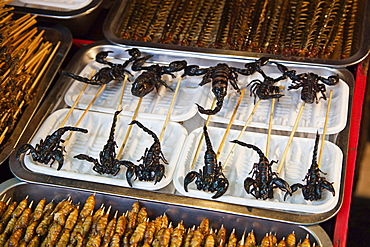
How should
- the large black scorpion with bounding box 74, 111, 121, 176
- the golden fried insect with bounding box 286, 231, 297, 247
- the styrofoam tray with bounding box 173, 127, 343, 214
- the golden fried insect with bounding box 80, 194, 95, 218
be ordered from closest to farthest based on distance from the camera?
the golden fried insect with bounding box 286, 231, 297, 247 → the styrofoam tray with bounding box 173, 127, 343, 214 → the golden fried insect with bounding box 80, 194, 95, 218 → the large black scorpion with bounding box 74, 111, 121, 176

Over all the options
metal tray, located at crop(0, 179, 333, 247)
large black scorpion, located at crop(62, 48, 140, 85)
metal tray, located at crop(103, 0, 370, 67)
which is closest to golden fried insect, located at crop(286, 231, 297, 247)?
metal tray, located at crop(0, 179, 333, 247)

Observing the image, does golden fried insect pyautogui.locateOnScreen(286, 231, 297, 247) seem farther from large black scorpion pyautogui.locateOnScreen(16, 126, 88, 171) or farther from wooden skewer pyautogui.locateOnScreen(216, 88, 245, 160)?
large black scorpion pyautogui.locateOnScreen(16, 126, 88, 171)

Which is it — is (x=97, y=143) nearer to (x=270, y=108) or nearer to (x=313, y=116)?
(x=270, y=108)

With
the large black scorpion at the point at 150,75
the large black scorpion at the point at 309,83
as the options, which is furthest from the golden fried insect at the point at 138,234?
the large black scorpion at the point at 309,83

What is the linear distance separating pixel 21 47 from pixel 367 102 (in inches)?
125

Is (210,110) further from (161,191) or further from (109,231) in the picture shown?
(109,231)

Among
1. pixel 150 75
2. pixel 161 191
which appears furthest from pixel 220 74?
pixel 161 191

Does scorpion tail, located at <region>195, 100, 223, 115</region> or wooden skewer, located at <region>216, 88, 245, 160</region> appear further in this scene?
scorpion tail, located at <region>195, 100, 223, 115</region>

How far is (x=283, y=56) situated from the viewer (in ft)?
11.0

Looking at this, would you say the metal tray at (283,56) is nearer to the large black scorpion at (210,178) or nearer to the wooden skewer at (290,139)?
the wooden skewer at (290,139)

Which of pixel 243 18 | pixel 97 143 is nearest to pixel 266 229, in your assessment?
pixel 97 143

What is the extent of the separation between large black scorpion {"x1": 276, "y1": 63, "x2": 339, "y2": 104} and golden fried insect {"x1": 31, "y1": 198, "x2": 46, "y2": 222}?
2.06m

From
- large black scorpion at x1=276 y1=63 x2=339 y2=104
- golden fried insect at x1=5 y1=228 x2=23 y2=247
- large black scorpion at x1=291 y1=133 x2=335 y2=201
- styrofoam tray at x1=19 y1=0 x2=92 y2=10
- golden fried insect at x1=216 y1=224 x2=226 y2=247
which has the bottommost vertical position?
golden fried insect at x1=5 y1=228 x2=23 y2=247

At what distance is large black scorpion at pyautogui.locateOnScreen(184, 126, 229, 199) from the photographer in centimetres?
Answer: 251
